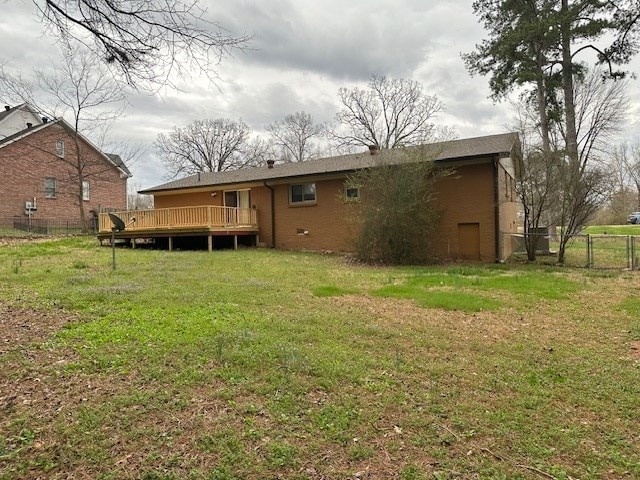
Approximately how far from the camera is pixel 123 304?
615 centimetres

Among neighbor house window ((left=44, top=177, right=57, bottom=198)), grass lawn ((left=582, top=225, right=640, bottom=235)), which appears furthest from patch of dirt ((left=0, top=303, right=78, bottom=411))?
grass lawn ((left=582, top=225, right=640, bottom=235))

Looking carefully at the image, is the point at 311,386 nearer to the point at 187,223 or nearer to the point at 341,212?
the point at 341,212

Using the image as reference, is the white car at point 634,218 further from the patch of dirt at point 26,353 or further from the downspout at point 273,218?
the patch of dirt at point 26,353

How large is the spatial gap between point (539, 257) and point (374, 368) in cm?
1276

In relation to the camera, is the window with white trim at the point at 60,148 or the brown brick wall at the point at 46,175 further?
the window with white trim at the point at 60,148

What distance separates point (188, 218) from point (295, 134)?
28.0 meters

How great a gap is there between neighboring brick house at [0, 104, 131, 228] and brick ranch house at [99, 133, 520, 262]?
965 cm

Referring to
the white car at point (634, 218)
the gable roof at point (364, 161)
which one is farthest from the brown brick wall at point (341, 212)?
the white car at point (634, 218)

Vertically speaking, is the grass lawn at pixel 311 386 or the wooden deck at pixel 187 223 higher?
the wooden deck at pixel 187 223

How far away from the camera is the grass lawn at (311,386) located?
257cm

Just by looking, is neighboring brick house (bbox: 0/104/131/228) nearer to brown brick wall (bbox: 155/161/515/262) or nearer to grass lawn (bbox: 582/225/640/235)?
brown brick wall (bbox: 155/161/515/262)

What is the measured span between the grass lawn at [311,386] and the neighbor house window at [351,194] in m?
8.40

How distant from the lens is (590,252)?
13.0 m

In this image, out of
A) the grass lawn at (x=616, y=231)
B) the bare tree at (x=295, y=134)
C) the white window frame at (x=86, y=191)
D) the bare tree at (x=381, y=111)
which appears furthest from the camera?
the bare tree at (x=295, y=134)
